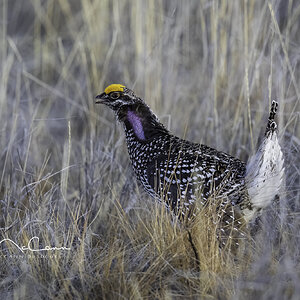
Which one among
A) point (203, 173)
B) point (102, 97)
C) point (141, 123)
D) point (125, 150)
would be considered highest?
point (102, 97)

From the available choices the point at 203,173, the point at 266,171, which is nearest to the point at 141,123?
the point at 203,173

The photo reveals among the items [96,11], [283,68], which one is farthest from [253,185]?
[96,11]

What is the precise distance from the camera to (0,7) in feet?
23.3

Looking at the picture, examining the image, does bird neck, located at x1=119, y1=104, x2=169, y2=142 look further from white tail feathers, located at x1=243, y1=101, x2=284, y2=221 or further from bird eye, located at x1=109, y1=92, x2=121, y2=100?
white tail feathers, located at x1=243, y1=101, x2=284, y2=221

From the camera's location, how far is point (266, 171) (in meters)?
3.00

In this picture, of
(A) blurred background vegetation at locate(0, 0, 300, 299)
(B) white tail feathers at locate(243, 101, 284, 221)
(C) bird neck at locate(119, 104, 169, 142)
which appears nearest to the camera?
(A) blurred background vegetation at locate(0, 0, 300, 299)

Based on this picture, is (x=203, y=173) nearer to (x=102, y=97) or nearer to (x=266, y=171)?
(x=266, y=171)

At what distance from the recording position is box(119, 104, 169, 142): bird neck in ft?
11.9

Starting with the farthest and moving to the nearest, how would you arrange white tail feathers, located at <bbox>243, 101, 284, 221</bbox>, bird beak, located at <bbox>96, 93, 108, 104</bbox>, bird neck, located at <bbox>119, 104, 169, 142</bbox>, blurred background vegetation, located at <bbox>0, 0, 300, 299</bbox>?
bird beak, located at <bbox>96, 93, 108, 104</bbox>
bird neck, located at <bbox>119, 104, 169, 142</bbox>
white tail feathers, located at <bbox>243, 101, 284, 221</bbox>
blurred background vegetation, located at <bbox>0, 0, 300, 299</bbox>

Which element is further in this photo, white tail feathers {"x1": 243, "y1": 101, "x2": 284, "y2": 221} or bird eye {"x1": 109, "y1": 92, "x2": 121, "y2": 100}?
bird eye {"x1": 109, "y1": 92, "x2": 121, "y2": 100}

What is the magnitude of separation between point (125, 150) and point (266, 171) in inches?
64.2

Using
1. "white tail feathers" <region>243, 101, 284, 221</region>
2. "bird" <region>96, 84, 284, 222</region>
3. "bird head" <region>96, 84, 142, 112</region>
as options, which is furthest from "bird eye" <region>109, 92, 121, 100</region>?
"white tail feathers" <region>243, 101, 284, 221</region>

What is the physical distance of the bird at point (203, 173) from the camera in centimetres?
302

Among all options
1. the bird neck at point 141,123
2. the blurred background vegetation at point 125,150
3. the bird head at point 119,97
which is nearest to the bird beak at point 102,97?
the bird head at point 119,97
